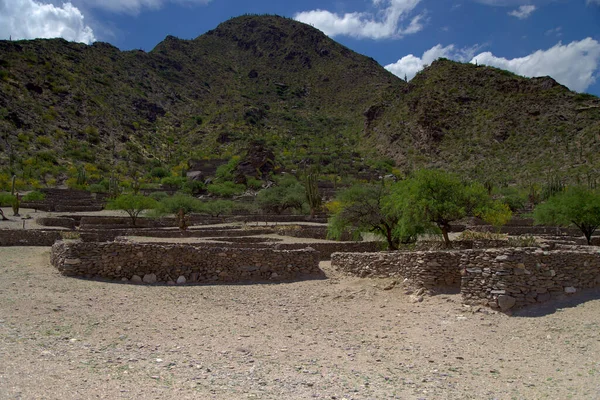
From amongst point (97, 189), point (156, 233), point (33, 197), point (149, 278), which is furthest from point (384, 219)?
point (97, 189)

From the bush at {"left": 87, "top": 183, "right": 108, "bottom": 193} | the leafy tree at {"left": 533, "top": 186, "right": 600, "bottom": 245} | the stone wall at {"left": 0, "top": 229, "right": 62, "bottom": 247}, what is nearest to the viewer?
the stone wall at {"left": 0, "top": 229, "right": 62, "bottom": 247}

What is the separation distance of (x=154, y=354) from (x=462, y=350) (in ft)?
15.6

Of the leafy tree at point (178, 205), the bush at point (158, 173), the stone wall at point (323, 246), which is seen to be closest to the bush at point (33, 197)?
the leafy tree at point (178, 205)

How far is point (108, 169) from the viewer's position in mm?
85375

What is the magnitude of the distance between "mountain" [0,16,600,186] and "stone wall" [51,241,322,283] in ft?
191

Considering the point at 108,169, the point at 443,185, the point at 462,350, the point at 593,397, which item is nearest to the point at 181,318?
the point at 462,350

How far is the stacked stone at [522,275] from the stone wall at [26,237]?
17877 mm

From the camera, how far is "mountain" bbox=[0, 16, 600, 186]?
80.9 meters

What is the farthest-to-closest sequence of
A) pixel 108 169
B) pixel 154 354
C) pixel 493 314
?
pixel 108 169, pixel 493 314, pixel 154 354

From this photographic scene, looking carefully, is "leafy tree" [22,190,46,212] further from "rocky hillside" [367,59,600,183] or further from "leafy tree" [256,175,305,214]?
"rocky hillside" [367,59,600,183]

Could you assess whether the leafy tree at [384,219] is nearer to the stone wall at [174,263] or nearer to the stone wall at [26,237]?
the stone wall at [174,263]

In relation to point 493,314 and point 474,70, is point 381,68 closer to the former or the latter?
point 474,70

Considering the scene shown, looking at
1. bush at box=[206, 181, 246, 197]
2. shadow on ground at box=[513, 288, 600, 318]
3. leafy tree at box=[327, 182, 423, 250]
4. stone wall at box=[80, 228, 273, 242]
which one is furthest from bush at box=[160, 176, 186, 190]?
shadow on ground at box=[513, 288, 600, 318]

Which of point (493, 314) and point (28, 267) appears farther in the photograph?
point (28, 267)
